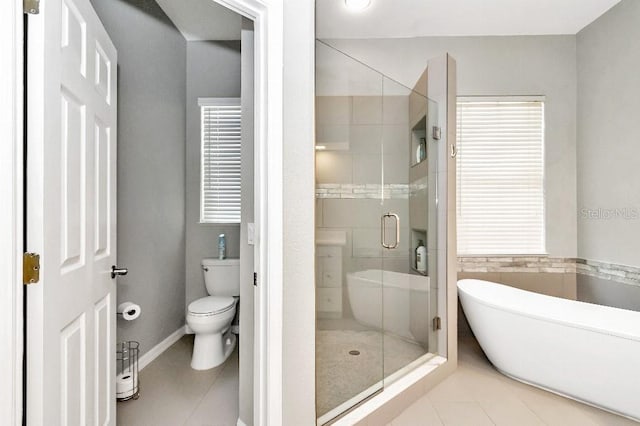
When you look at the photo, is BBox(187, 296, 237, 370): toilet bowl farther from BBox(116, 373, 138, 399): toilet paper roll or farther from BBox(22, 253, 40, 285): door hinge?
BBox(22, 253, 40, 285): door hinge

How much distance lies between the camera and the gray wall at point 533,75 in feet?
10.3

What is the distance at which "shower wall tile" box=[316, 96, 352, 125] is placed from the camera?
5.74 ft

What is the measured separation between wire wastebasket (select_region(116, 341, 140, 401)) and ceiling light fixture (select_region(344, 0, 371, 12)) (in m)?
2.84

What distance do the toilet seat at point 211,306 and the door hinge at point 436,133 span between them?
2.03m

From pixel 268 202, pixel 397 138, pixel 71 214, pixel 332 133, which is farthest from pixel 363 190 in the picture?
pixel 71 214

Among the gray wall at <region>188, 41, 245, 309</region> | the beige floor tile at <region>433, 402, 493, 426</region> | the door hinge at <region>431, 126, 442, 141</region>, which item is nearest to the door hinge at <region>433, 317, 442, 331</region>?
the beige floor tile at <region>433, 402, 493, 426</region>

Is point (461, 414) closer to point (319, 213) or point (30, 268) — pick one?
point (319, 213)

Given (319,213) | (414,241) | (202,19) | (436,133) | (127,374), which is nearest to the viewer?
(319,213)

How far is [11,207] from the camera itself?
98 centimetres

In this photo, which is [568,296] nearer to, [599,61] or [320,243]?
[599,61]

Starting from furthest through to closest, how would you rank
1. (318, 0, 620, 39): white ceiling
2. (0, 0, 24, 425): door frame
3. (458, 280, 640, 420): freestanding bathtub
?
(318, 0, 620, 39): white ceiling, (458, 280, 640, 420): freestanding bathtub, (0, 0, 24, 425): door frame

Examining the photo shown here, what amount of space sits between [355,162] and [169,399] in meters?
1.87

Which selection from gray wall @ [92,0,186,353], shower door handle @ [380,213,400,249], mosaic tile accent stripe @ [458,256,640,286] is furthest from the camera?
mosaic tile accent stripe @ [458,256,640,286]

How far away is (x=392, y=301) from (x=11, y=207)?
1898mm
